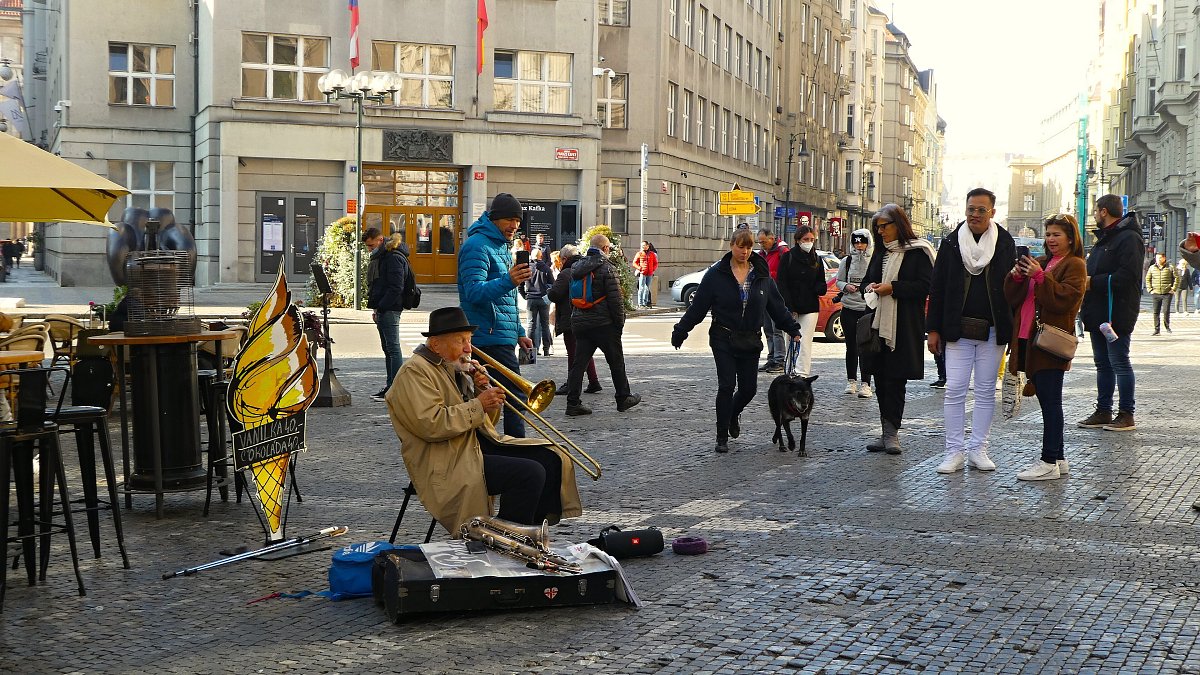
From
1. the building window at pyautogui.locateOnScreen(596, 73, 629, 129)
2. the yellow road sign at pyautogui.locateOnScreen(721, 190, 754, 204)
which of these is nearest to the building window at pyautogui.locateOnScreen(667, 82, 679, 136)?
the building window at pyautogui.locateOnScreen(596, 73, 629, 129)

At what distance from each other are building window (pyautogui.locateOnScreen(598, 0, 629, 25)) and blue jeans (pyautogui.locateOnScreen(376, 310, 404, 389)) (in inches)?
1317

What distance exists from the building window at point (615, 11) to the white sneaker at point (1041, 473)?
127 ft

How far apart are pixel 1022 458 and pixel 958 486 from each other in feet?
5.24

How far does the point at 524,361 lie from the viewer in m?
17.9

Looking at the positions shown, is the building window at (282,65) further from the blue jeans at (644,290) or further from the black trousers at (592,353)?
the black trousers at (592,353)

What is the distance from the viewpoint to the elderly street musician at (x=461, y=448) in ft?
22.1

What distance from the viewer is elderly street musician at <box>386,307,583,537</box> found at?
6.75 meters

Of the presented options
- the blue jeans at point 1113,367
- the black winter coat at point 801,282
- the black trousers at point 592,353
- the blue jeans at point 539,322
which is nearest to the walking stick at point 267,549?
the black trousers at point 592,353

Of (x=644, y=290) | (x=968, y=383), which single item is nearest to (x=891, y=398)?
(x=968, y=383)

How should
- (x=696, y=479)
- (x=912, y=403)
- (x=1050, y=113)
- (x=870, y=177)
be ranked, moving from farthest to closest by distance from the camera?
(x=1050, y=113) < (x=870, y=177) < (x=912, y=403) < (x=696, y=479)

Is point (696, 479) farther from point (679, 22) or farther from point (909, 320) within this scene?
point (679, 22)

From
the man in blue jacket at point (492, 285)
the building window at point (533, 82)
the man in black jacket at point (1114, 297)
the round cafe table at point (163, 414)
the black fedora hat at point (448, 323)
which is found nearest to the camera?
the black fedora hat at point (448, 323)

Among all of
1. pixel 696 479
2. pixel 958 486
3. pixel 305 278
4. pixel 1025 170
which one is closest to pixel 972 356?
pixel 958 486

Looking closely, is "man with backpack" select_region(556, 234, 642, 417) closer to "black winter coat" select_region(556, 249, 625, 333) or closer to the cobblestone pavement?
"black winter coat" select_region(556, 249, 625, 333)
